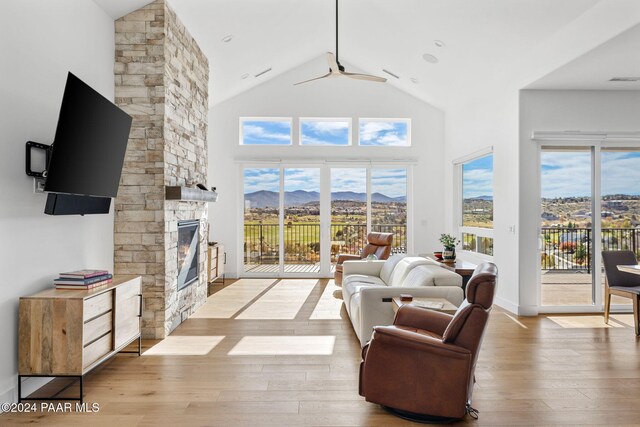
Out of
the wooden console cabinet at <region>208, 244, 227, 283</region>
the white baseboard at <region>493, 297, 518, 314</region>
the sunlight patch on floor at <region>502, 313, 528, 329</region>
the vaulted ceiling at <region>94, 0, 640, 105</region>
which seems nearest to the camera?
the vaulted ceiling at <region>94, 0, 640, 105</region>

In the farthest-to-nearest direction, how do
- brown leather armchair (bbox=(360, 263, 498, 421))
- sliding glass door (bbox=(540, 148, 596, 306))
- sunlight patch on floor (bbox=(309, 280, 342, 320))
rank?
1. sliding glass door (bbox=(540, 148, 596, 306))
2. sunlight patch on floor (bbox=(309, 280, 342, 320))
3. brown leather armchair (bbox=(360, 263, 498, 421))

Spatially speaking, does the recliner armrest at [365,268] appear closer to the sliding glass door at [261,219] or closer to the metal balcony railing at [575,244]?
the metal balcony railing at [575,244]

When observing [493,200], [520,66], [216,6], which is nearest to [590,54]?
[520,66]

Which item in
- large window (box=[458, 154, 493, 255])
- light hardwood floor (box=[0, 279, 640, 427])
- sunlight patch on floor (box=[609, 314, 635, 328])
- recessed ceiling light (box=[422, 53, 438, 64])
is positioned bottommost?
light hardwood floor (box=[0, 279, 640, 427])

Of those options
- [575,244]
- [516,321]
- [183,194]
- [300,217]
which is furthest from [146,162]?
[575,244]

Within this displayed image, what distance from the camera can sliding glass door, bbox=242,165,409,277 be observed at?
25.7 feet

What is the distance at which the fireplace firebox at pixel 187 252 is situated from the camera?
464 centimetres

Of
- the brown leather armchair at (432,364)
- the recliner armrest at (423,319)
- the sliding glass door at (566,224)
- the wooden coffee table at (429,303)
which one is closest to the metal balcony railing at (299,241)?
the sliding glass door at (566,224)

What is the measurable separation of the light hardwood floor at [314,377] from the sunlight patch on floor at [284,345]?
0.01m

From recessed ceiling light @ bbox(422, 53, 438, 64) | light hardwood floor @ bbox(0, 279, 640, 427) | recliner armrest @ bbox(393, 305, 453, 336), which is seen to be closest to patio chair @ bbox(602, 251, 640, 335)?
light hardwood floor @ bbox(0, 279, 640, 427)

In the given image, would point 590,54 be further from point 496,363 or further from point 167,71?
point 167,71

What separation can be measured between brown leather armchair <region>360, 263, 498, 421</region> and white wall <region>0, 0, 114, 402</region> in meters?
2.39

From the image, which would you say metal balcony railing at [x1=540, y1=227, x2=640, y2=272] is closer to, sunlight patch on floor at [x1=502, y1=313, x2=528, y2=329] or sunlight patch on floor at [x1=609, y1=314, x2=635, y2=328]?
sunlight patch on floor at [x1=609, y1=314, x2=635, y2=328]

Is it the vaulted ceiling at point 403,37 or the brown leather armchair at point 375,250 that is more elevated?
the vaulted ceiling at point 403,37
